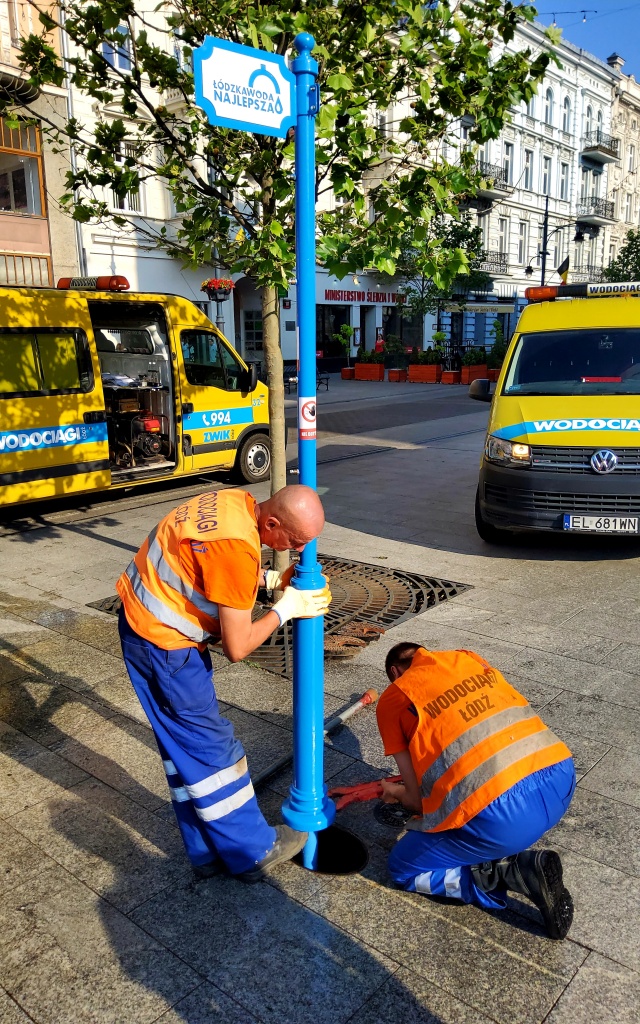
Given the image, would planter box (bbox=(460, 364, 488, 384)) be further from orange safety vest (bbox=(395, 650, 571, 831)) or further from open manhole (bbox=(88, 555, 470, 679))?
orange safety vest (bbox=(395, 650, 571, 831))

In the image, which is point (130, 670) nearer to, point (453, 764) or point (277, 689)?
point (453, 764)

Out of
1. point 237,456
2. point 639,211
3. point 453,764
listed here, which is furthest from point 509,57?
point 639,211

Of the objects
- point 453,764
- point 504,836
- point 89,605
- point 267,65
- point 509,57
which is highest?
point 509,57

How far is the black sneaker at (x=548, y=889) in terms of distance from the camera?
2.51 m

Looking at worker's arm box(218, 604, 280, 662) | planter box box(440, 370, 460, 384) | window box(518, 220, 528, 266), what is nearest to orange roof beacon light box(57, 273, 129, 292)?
worker's arm box(218, 604, 280, 662)

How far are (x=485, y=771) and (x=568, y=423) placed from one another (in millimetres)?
4709

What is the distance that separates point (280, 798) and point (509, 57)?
14.0ft

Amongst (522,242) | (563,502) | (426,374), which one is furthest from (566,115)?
(563,502)

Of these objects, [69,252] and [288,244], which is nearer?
[288,244]

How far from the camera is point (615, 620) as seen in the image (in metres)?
5.48

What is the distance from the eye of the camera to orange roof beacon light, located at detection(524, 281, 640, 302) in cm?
788

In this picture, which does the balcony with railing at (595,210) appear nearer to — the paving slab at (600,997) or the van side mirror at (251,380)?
the van side mirror at (251,380)

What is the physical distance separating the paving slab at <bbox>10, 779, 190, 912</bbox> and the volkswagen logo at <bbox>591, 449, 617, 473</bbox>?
4.61 meters

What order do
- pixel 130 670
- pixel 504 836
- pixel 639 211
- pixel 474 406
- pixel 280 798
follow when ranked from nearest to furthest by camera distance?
pixel 504 836 < pixel 130 670 < pixel 280 798 < pixel 474 406 < pixel 639 211
